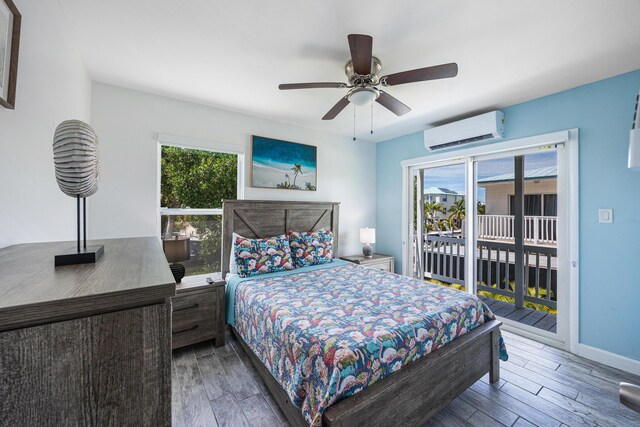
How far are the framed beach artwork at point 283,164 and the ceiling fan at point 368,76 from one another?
57.1 inches

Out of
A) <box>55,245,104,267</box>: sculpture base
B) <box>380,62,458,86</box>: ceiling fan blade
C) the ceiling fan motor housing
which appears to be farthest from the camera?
the ceiling fan motor housing

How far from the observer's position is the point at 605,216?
2.47m

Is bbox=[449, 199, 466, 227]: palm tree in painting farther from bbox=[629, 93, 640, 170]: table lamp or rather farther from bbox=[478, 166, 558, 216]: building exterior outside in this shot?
bbox=[629, 93, 640, 170]: table lamp

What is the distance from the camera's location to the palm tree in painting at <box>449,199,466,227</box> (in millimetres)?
3619

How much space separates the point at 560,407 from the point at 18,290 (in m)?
2.94

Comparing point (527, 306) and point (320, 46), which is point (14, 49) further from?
point (527, 306)

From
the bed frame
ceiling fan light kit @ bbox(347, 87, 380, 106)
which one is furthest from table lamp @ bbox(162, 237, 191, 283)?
ceiling fan light kit @ bbox(347, 87, 380, 106)

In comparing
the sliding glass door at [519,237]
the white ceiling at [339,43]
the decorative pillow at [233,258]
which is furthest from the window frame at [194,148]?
the sliding glass door at [519,237]

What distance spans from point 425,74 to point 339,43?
0.65m

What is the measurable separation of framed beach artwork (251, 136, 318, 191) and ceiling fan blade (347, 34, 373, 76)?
75.3 inches

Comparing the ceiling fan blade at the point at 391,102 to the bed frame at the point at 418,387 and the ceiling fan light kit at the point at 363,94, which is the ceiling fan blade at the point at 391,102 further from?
the bed frame at the point at 418,387

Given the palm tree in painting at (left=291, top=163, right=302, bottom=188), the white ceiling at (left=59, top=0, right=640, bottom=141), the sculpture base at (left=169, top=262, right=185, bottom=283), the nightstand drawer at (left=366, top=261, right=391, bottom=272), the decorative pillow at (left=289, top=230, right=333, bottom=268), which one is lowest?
the nightstand drawer at (left=366, top=261, right=391, bottom=272)

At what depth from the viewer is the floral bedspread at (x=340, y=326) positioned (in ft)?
4.53

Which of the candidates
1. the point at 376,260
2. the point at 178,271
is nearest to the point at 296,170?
the point at 376,260
